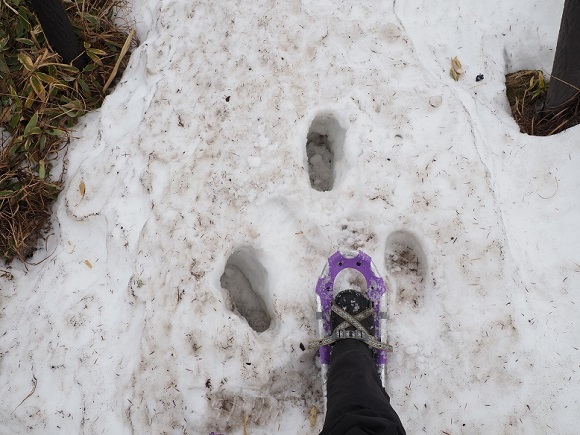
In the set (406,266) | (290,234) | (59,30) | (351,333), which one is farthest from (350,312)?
(59,30)

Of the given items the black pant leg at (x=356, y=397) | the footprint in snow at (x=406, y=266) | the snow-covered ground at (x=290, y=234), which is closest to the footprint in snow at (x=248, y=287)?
the snow-covered ground at (x=290, y=234)

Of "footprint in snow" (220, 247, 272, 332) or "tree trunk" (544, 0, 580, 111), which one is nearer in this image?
"tree trunk" (544, 0, 580, 111)

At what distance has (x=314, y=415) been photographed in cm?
218

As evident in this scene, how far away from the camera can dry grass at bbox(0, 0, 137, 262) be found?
8.98 feet

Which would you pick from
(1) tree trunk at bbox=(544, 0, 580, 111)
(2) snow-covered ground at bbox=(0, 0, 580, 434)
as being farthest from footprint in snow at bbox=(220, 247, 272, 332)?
(1) tree trunk at bbox=(544, 0, 580, 111)

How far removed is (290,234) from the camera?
2.40 m

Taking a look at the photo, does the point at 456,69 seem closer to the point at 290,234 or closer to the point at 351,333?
the point at 290,234

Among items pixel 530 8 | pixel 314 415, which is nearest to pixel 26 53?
pixel 314 415

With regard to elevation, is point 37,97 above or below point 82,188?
above

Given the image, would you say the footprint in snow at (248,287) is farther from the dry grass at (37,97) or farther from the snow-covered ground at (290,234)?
the dry grass at (37,97)

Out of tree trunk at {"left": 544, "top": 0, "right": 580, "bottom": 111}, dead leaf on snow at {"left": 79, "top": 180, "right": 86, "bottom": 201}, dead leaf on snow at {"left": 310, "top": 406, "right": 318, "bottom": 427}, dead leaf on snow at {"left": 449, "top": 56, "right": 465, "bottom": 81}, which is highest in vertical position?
tree trunk at {"left": 544, "top": 0, "right": 580, "bottom": 111}

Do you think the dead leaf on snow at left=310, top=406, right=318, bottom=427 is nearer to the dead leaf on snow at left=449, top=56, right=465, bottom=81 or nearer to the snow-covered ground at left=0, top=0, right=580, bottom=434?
the snow-covered ground at left=0, top=0, right=580, bottom=434

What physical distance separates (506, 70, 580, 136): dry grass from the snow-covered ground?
0.07m

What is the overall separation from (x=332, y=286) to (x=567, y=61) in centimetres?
170
